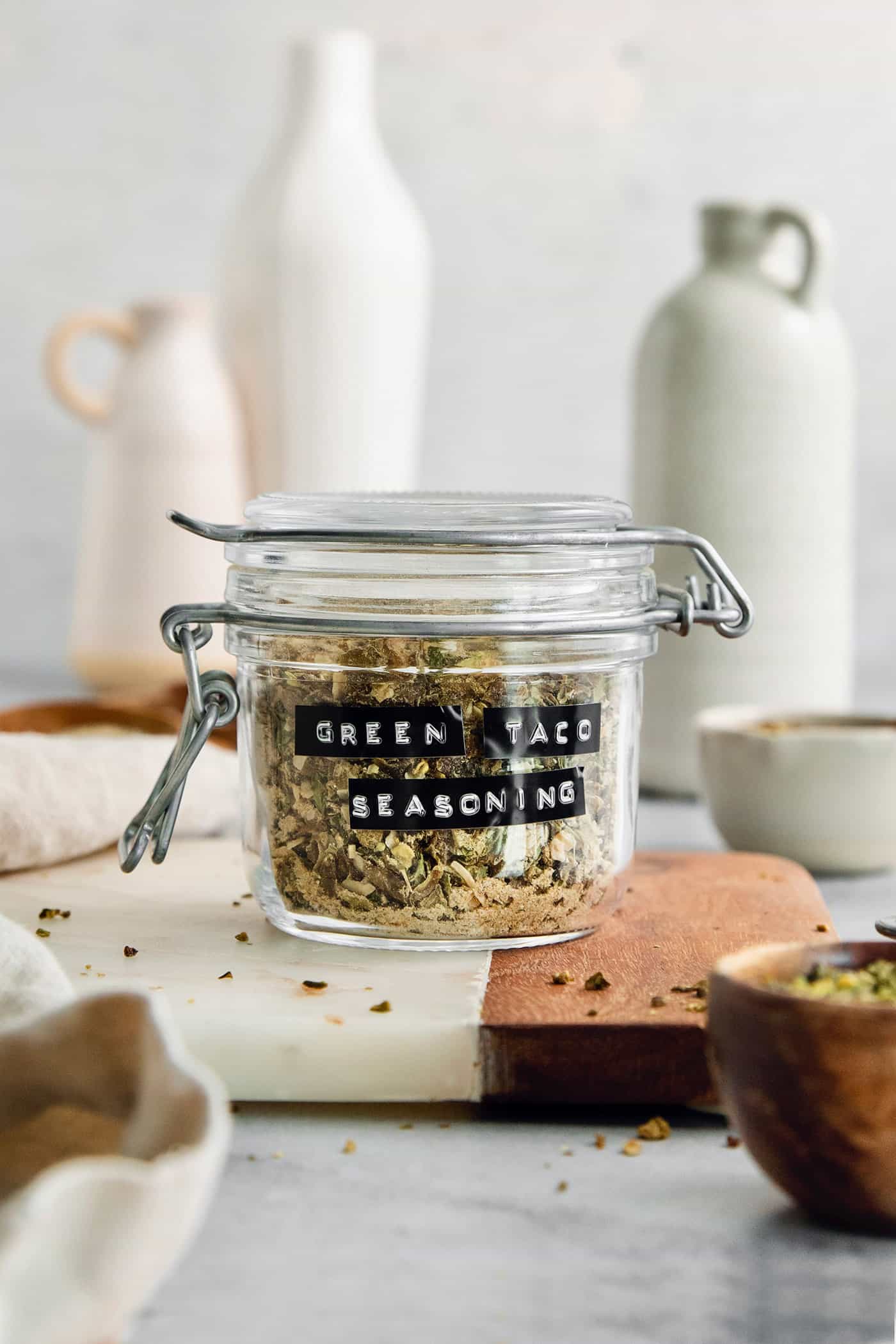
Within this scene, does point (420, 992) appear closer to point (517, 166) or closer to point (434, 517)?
point (434, 517)

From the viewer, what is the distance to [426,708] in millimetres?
604

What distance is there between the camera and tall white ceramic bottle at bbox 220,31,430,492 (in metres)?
1.33

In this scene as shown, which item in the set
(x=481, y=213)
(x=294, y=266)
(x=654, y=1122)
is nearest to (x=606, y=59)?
(x=481, y=213)

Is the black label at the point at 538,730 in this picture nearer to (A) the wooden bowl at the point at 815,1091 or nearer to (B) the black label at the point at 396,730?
(B) the black label at the point at 396,730

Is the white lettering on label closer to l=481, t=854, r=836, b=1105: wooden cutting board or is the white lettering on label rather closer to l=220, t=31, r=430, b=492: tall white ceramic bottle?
l=481, t=854, r=836, b=1105: wooden cutting board

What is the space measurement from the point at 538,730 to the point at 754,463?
21.1 inches

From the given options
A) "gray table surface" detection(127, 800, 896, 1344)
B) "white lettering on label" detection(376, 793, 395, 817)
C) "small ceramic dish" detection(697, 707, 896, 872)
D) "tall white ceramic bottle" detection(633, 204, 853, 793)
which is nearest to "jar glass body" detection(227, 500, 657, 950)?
"white lettering on label" detection(376, 793, 395, 817)

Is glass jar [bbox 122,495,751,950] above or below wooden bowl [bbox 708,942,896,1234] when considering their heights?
above

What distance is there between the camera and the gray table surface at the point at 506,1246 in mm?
401

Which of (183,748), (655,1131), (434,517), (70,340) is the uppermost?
(70,340)

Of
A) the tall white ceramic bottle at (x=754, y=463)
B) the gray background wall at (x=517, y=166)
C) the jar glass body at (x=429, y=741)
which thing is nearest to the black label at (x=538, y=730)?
the jar glass body at (x=429, y=741)

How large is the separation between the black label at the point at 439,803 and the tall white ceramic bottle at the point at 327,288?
0.78 metres

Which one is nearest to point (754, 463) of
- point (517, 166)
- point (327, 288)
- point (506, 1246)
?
point (327, 288)

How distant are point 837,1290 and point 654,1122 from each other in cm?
12
